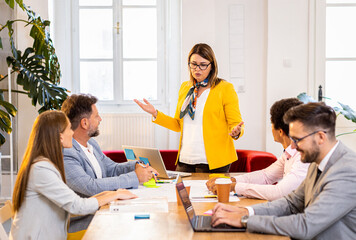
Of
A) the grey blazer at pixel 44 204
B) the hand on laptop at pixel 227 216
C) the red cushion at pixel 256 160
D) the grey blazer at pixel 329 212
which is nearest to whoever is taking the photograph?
the grey blazer at pixel 329 212

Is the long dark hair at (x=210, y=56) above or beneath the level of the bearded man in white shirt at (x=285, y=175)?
above

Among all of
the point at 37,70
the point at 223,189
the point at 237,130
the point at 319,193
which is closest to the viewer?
the point at 319,193

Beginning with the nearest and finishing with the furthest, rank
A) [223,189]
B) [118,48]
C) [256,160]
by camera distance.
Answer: [223,189], [256,160], [118,48]

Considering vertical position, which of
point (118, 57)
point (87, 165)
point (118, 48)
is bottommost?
point (87, 165)

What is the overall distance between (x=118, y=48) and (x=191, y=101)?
258 cm

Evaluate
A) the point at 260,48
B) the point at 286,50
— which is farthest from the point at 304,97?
the point at 260,48

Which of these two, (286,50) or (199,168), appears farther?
(286,50)

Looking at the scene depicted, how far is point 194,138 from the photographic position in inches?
123

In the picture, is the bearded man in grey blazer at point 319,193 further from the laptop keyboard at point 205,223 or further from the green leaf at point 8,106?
the green leaf at point 8,106

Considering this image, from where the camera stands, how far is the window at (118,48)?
549 centimetres

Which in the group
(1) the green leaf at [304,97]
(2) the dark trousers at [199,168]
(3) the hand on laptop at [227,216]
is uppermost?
(1) the green leaf at [304,97]

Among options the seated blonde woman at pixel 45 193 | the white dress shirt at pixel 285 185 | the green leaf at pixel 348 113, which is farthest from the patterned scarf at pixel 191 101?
the green leaf at pixel 348 113

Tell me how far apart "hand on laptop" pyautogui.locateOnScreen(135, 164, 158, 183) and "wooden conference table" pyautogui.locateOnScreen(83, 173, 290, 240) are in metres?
0.61

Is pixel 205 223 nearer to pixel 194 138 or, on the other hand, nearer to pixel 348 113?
pixel 194 138
